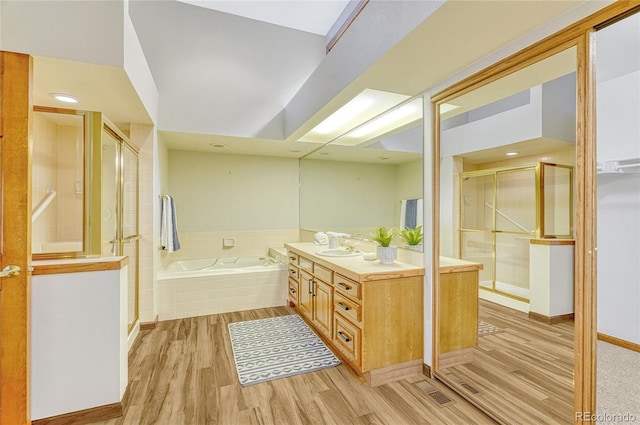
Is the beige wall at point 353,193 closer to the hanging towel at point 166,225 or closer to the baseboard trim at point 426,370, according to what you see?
the baseboard trim at point 426,370

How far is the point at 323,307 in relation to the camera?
8.82 feet

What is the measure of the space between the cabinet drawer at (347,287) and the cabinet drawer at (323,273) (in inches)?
Result: 2.9

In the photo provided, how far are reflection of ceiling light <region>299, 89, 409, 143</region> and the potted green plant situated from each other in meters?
1.11

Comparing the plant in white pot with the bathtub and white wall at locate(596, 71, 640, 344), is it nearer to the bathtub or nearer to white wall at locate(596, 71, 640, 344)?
white wall at locate(596, 71, 640, 344)

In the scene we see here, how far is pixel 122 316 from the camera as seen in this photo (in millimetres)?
1852

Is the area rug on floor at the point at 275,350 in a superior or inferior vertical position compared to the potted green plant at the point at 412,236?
inferior

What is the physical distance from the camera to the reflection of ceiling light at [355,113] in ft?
8.32

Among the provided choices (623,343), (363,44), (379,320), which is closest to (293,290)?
(379,320)

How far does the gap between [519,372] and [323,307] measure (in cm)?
149

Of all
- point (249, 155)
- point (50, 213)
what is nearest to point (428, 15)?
point (50, 213)

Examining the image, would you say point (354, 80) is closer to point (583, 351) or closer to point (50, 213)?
point (583, 351)

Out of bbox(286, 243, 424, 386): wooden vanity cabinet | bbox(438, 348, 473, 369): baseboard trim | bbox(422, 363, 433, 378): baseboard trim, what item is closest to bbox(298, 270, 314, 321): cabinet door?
bbox(286, 243, 424, 386): wooden vanity cabinet

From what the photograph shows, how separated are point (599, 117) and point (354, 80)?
1376 millimetres

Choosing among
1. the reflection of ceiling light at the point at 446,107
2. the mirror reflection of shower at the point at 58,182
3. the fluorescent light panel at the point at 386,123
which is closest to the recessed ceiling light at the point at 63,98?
the mirror reflection of shower at the point at 58,182
